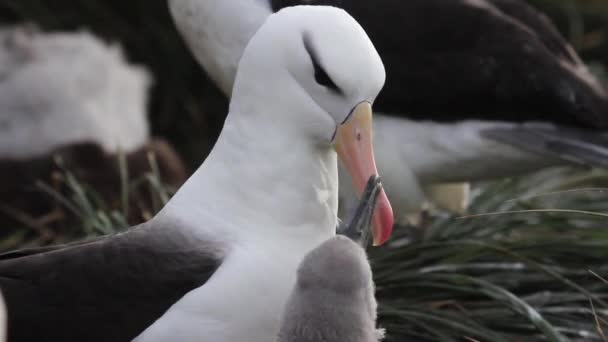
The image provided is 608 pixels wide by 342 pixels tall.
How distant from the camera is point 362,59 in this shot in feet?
10.4

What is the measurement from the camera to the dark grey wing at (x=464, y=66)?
4.70 meters

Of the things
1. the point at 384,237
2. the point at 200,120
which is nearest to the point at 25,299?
the point at 384,237

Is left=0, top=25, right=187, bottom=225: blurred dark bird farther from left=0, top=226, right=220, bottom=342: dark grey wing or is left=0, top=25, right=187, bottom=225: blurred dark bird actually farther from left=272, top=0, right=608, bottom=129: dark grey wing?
left=0, top=226, right=220, bottom=342: dark grey wing

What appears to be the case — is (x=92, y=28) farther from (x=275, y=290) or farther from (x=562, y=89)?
(x=275, y=290)

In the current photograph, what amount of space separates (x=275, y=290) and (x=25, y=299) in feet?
1.88

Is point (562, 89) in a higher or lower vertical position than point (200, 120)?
higher

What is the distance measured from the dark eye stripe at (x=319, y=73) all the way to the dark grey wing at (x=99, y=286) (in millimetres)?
491

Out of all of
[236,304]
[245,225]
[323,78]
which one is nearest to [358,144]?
[323,78]

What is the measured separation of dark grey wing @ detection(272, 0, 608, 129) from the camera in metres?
4.70

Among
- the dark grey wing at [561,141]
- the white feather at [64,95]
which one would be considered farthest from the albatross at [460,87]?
the white feather at [64,95]

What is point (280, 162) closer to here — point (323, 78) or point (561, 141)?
point (323, 78)

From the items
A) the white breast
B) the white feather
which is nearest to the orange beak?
the white breast

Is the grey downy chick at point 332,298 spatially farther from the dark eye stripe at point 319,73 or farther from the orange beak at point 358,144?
the dark eye stripe at point 319,73

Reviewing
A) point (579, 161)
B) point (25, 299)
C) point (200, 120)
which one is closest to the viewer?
point (25, 299)
